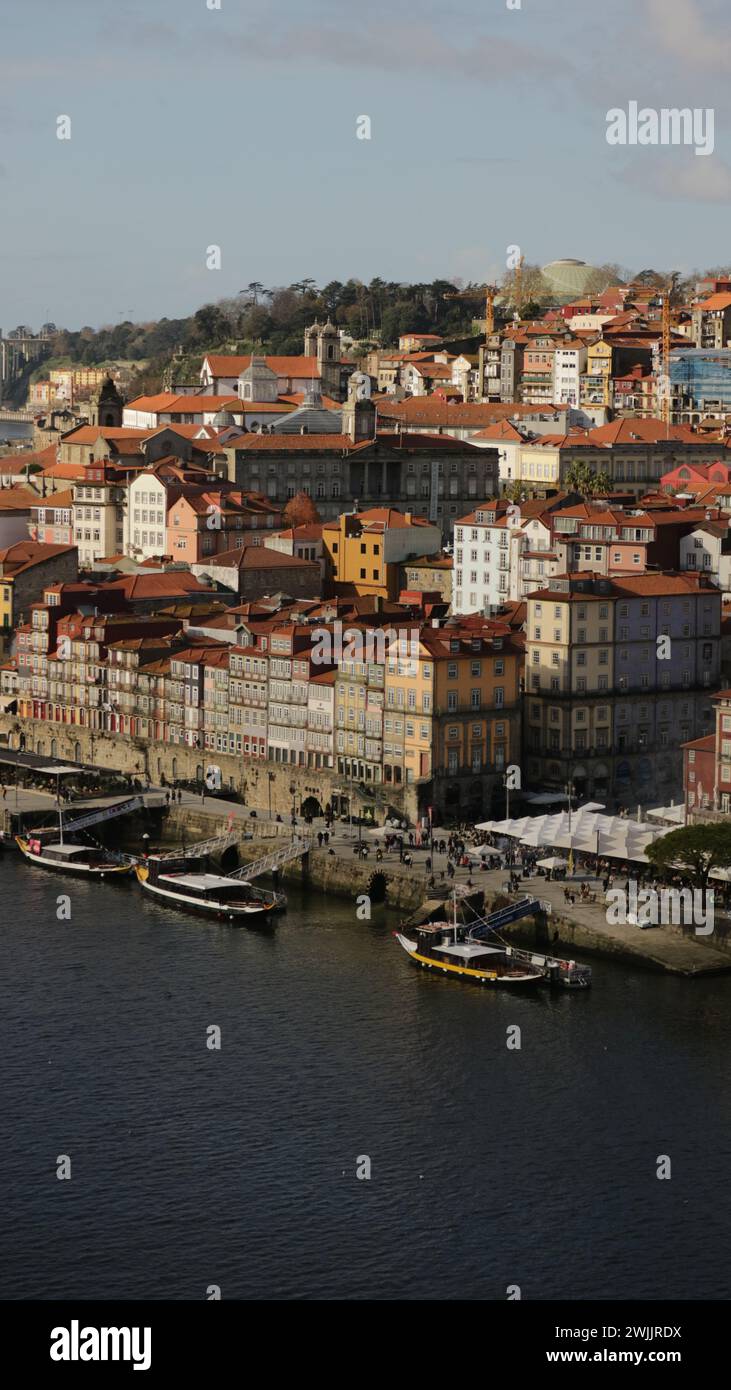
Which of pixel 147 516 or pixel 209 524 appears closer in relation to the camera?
pixel 209 524

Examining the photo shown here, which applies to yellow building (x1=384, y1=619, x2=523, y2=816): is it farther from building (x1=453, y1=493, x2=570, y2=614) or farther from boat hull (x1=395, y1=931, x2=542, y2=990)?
building (x1=453, y1=493, x2=570, y2=614)

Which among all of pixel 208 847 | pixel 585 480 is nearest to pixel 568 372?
pixel 585 480

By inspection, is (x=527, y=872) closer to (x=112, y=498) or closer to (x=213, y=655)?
(x=213, y=655)

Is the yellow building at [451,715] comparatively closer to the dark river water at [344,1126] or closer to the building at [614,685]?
the building at [614,685]

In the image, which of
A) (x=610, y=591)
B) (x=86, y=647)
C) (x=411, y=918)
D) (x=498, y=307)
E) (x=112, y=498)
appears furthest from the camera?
(x=498, y=307)

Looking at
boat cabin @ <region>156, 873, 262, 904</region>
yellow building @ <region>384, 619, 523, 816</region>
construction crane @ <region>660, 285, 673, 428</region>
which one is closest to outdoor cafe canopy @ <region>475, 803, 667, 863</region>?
yellow building @ <region>384, 619, 523, 816</region>

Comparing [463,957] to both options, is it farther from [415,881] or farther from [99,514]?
[99,514]
